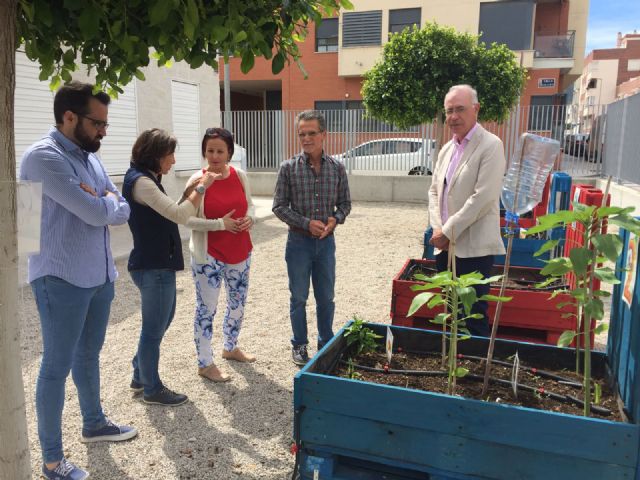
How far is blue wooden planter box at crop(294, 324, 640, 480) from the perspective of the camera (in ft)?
5.61

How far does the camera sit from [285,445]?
3.03m

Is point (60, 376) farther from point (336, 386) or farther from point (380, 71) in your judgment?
point (380, 71)

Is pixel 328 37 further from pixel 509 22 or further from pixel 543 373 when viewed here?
pixel 543 373

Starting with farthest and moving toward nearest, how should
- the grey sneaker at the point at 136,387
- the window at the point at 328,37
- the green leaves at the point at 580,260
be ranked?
the window at the point at 328,37, the grey sneaker at the point at 136,387, the green leaves at the point at 580,260

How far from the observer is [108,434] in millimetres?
3012

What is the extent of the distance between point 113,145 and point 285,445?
261 inches

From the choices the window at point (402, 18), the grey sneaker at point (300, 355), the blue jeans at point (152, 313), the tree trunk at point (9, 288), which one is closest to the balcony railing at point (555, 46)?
the window at point (402, 18)

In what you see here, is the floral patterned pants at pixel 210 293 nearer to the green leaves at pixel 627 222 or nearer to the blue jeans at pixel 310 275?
the blue jeans at pixel 310 275

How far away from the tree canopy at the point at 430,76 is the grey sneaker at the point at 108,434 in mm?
9627

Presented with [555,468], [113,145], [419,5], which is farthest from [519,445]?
[419,5]

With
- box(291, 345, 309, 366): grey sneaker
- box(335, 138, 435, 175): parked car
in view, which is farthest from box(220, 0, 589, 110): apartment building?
box(291, 345, 309, 366): grey sneaker

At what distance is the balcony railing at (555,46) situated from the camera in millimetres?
22953

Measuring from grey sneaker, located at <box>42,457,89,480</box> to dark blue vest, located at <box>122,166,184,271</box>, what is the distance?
106 cm

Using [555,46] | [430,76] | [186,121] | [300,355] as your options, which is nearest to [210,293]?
[300,355]
